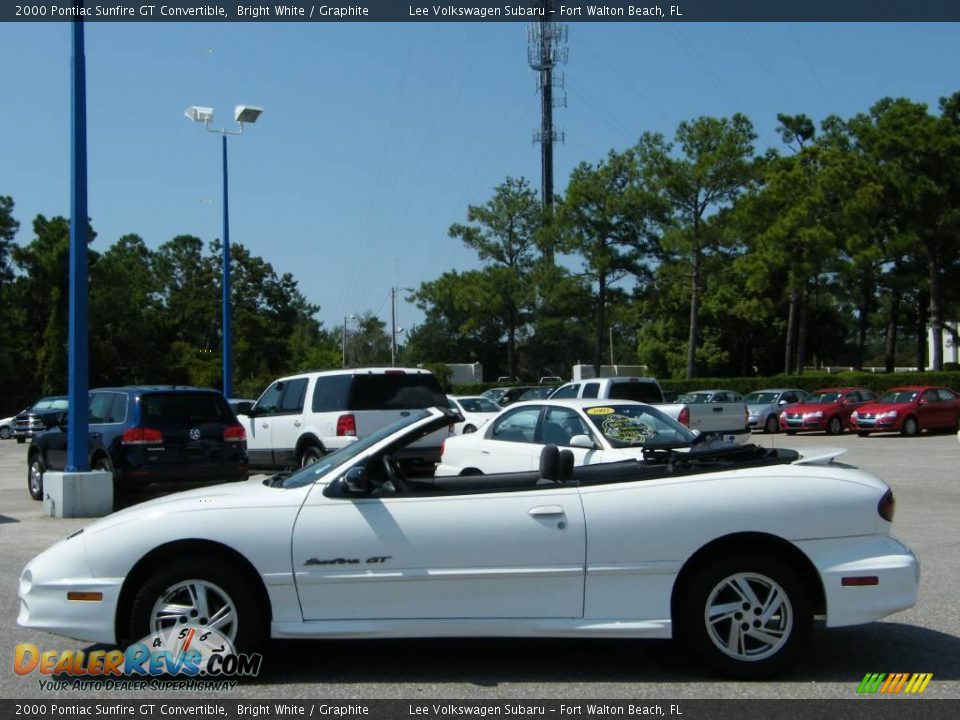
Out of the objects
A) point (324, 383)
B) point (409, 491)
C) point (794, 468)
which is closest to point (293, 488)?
point (409, 491)

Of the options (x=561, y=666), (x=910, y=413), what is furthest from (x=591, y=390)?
(x=561, y=666)

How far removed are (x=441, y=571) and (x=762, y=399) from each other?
31.6 m

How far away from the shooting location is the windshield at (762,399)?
115 ft

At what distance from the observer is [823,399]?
109 feet

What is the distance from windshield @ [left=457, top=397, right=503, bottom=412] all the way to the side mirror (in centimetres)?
2196

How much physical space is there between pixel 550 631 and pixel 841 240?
135ft

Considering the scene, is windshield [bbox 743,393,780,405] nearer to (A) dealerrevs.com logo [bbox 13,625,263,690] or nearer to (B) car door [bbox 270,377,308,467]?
(B) car door [bbox 270,377,308,467]

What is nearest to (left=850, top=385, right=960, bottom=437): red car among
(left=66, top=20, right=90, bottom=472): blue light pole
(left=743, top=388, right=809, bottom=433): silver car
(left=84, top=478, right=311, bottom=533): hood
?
(left=743, top=388, right=809, bottom=433): silver car

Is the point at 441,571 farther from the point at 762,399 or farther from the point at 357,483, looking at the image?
the point at 762,399

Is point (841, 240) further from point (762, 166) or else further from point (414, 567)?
point (414, 567)

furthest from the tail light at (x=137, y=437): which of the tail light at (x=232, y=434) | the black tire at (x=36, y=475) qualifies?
the black tire at (x=36, y=475)

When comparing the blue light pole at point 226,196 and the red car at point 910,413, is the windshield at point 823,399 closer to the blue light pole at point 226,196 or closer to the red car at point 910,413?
the red car at point 910,413

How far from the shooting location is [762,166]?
4416 centimetres
